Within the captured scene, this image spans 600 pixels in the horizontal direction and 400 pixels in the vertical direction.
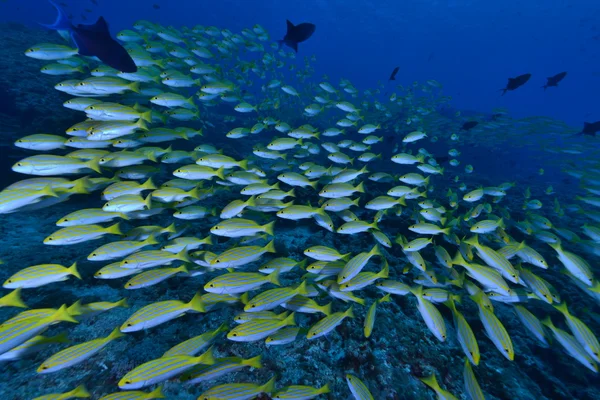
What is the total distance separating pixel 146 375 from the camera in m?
2.07

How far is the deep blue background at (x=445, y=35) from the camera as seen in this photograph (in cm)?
5969

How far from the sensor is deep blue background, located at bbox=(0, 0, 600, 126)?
59688mm

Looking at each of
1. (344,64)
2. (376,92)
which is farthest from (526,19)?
(376,92)

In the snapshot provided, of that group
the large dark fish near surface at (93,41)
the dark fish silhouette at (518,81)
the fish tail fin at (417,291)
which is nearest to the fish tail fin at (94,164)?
the large dark fish near surface at (93,41)

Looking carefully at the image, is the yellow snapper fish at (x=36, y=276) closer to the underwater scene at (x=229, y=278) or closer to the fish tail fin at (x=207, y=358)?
the underwater scene at (x=229, y=278)

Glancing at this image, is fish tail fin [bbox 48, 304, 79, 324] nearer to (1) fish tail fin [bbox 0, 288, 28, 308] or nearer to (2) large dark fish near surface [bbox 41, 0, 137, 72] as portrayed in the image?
(1) fish tail fin [bbox 0, 288, 28, 308]

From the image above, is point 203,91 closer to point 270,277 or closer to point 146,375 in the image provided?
point 270,277

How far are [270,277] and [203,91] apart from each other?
5.94m

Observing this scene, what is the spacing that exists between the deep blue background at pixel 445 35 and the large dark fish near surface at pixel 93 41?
49.0 metres

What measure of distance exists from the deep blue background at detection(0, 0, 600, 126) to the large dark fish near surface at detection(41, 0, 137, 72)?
161 feet

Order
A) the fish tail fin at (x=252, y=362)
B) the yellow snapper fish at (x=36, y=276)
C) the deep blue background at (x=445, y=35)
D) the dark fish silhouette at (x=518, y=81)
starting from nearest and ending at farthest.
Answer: the fish tail fin at (x=252, y=362)
the yellow snapper fish at (x=36, y=276)
the dark fish silhouette at (x=518, y=81)
the deep blue background at (x=445, y=35)

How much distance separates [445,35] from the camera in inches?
3071

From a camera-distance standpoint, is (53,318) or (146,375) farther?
(53,318)

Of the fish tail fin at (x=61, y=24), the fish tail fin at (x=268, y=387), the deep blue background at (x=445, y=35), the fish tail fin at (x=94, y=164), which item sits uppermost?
the deep blue background at (x=445, y=35)
